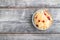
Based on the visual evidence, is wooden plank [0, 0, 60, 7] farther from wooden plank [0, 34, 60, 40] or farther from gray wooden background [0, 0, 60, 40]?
wooden plank [0, 34, 60, 40]

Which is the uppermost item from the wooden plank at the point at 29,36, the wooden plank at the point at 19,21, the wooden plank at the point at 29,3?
the wooden plank at the point at 29,3

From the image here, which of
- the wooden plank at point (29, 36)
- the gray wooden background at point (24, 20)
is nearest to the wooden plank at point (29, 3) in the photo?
the gray wooden background at point (24, 20)

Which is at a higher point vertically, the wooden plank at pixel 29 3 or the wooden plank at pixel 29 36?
the wooden plank at pixel 29 3

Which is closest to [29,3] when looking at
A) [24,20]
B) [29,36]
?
[24,20]

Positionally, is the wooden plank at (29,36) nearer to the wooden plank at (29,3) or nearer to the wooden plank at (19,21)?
the wooden plank at (19,21)

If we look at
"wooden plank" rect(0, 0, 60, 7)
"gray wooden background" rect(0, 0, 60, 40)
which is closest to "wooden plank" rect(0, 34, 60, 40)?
"gray wooden background" rect(0, 0, 60, 40)

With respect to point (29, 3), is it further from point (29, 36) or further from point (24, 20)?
point (29, 36)
